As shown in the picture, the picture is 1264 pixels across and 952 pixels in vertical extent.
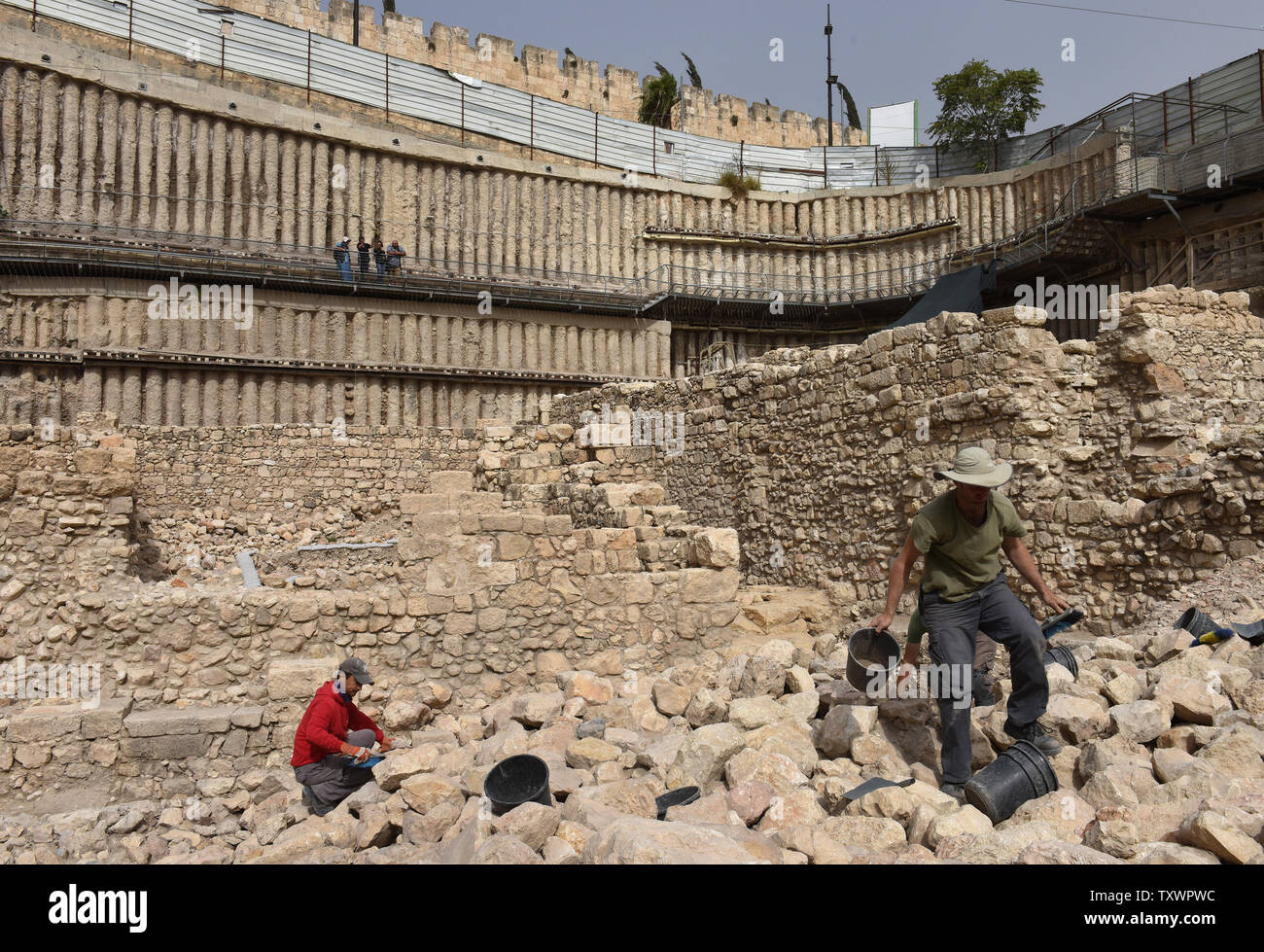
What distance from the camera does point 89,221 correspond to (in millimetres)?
16547

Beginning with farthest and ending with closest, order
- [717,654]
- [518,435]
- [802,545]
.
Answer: [518,435]
[802,545]
[717,654]

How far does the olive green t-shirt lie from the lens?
4.27 metres

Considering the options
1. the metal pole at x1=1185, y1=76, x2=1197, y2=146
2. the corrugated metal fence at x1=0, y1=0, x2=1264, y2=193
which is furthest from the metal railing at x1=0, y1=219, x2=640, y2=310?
the metal pole at x1=1185, y1=76, x2=1197, y2=146

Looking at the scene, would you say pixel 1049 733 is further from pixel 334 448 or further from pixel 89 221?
pixel 89 221

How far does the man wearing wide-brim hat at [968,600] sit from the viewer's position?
4133 millimetres

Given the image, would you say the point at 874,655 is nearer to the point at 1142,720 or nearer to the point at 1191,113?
the point at 1142,720

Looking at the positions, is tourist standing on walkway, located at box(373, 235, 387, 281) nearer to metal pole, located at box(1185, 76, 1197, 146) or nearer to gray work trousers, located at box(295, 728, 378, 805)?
gray work trousers, located at box(295, 728, 378, 805)

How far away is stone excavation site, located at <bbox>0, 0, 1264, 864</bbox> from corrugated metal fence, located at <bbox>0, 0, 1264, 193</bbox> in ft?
2.05

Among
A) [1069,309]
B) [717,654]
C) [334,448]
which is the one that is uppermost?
[1069,309]

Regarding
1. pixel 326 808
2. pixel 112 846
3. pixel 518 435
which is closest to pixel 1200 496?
pixel 326 808

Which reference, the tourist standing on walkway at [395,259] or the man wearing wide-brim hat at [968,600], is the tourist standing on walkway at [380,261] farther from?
the man wearing wide-brim hat at [968,600]

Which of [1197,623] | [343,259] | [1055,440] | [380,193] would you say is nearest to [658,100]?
[380,193]

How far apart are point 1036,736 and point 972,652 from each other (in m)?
0.54

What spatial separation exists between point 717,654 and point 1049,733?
10.9ft
